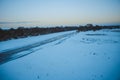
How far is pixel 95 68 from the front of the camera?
312 inches

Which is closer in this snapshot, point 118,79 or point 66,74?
point 118,79

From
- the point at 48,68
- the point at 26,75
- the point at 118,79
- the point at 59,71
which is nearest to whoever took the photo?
the point at 118,79

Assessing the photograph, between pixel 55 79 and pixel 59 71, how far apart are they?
1.14 metres

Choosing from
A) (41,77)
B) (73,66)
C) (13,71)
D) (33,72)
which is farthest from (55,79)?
(13,71)

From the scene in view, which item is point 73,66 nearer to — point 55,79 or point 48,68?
point 48,68

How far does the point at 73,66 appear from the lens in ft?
27.6

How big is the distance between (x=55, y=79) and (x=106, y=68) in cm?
348

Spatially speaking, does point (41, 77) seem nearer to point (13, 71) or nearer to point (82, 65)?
point (13, 71)

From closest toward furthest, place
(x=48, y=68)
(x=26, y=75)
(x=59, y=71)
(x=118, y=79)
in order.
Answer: (x=118, y=79) → (x=26, y=75) → (x=59, y=71) → (x=48, y=68)

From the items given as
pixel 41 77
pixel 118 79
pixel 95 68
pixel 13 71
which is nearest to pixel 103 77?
pixel 118 79

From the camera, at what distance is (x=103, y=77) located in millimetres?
6527

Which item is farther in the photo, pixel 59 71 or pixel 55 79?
pixel 59 71

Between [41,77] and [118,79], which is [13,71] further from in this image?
[118,79]

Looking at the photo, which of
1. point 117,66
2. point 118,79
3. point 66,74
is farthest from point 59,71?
point 117,66
